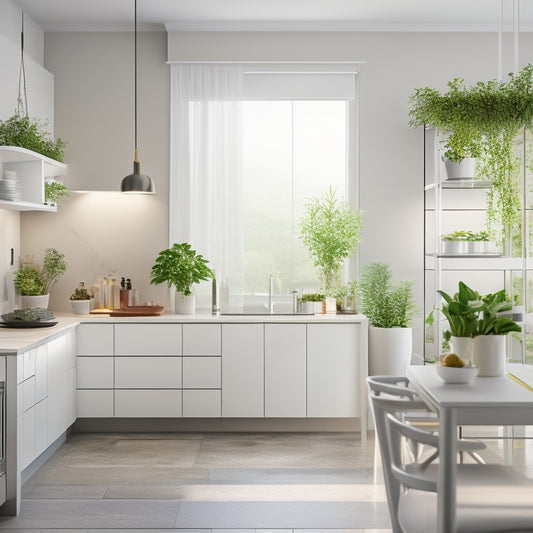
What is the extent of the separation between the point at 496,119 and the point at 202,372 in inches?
102

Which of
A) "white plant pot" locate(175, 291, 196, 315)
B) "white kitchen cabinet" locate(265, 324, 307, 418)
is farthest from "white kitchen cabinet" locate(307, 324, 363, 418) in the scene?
"white plant pot" locate(175, 291, 196, 315)

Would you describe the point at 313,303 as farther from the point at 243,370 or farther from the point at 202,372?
the point at 202,372

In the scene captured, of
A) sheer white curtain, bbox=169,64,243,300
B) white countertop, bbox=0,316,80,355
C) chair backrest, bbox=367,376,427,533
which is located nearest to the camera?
chair backrest, bbox=367,376,427,533

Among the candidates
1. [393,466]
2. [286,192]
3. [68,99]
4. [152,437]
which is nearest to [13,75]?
[68,99]

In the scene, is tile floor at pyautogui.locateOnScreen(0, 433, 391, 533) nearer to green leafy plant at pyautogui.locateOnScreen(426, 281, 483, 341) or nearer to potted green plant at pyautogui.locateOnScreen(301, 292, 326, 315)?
potted green plant at pyautogui.locateOnScreen(301, 292, 326, 315)

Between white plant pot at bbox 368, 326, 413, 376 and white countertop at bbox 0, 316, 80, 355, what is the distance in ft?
6.93

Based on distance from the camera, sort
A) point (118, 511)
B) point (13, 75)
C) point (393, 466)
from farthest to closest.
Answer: point (13, 75) → point (118, 511) → point (393, 466)

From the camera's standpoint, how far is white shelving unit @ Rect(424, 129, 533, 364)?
520 centimetres

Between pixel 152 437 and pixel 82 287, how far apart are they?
1295mm

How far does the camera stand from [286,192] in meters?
5.71

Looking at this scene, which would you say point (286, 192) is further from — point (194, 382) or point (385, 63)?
point (194, 382)

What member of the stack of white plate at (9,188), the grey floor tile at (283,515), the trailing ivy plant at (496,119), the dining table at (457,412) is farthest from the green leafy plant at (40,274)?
the dining table at (457,412)

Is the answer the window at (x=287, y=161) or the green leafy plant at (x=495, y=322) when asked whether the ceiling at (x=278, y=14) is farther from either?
the green leafy plant at (x=495, y=322)

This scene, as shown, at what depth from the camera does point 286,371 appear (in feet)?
16.8
